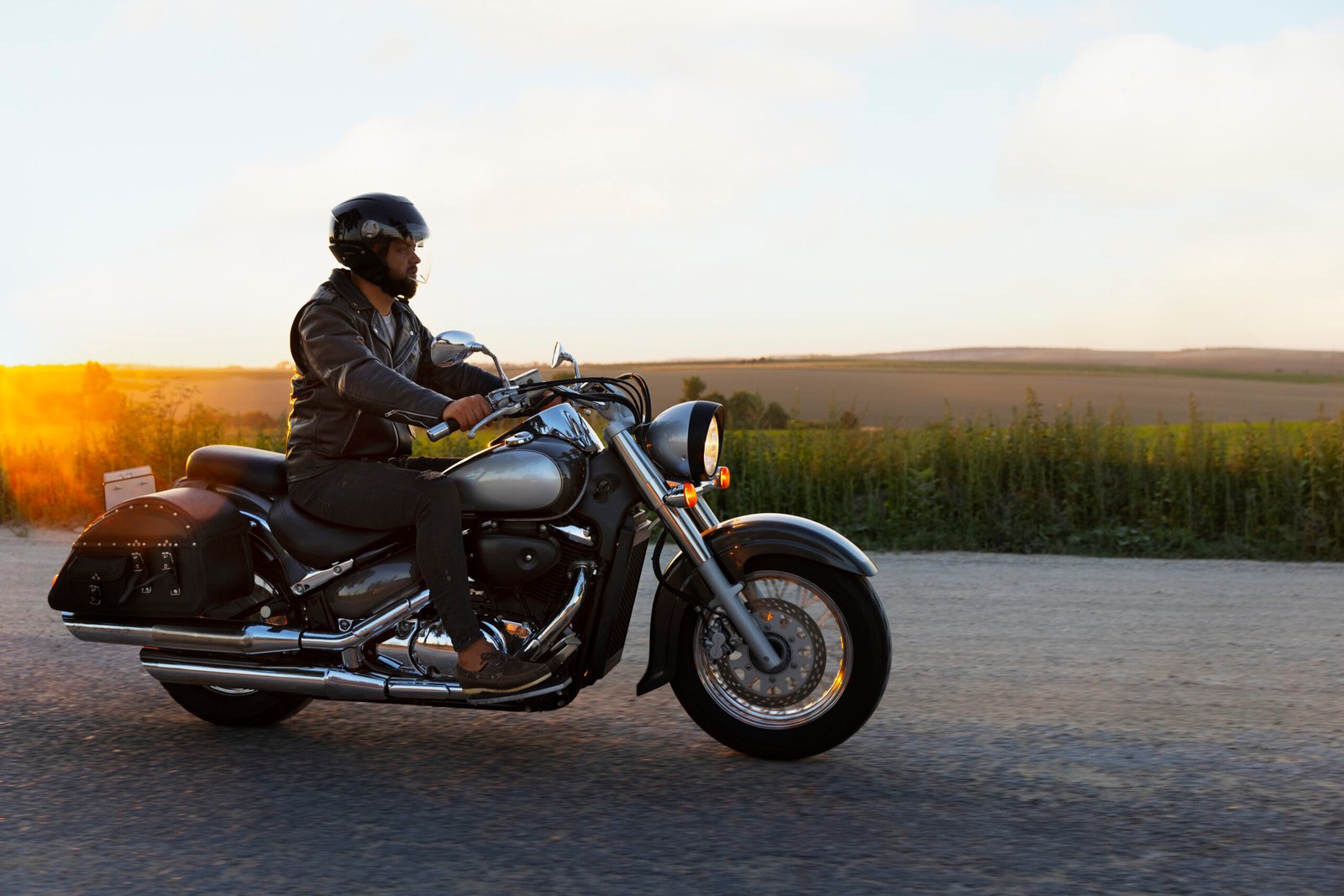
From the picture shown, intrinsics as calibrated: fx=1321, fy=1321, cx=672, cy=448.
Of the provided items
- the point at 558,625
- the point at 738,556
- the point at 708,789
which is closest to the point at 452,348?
the point at 558,625

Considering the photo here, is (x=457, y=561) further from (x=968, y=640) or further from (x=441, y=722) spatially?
(x=968, y=640)

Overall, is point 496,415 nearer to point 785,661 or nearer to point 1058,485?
point 785,661

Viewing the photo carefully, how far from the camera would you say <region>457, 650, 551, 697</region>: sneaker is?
4613 millimetres

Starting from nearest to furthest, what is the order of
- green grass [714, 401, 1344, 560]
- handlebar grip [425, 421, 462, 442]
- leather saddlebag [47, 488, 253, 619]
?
handlebar grip [425, 421, 462, 442], leather saddlebag [47, 488, 253, 619], green grass [714, 401, 1344, 560]

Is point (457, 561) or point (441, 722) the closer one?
point (457, 561)

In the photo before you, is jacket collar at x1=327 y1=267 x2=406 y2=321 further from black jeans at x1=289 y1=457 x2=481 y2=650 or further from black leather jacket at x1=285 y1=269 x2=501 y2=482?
black jeans at x1=289 y1=457 x2=481 y2=650

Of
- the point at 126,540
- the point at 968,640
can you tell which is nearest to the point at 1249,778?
the point at 968,640

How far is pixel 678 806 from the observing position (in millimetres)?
4262

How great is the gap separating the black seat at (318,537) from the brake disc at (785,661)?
53.5 inches

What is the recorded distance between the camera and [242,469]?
5.29 m

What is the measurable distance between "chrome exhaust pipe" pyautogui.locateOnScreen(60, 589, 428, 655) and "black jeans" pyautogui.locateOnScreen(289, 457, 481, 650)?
0.18 metres

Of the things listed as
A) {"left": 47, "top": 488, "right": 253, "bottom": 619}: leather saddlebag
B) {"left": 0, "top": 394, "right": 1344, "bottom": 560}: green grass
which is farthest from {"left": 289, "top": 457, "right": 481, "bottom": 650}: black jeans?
{"left": 0, "top": 394, "right": 1344, "bottom": 560}: green grass

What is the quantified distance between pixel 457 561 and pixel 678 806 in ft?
3.79

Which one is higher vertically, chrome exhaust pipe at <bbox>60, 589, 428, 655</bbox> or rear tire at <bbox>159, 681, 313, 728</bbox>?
chrome exhaust pipe at <bbox>60, 589, 428, 655</bbox>
